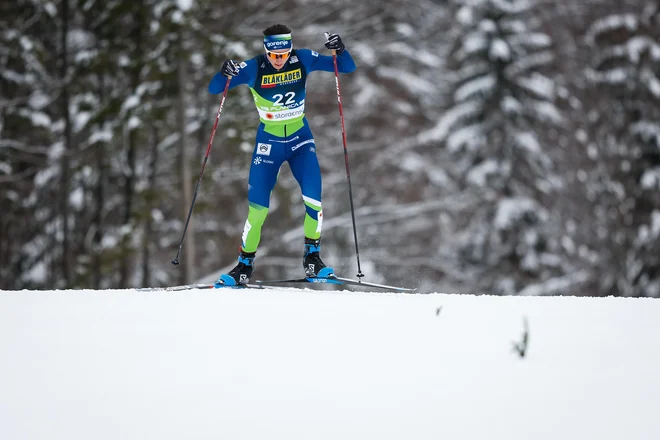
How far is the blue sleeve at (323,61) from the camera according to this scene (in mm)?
7746

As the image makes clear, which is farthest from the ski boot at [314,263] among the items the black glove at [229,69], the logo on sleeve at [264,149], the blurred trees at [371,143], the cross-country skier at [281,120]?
the blurred trees at [371,143]

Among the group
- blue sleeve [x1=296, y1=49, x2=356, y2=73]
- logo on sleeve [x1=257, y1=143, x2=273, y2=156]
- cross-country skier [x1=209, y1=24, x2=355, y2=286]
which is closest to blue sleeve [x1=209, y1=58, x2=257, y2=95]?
cross-country skier [x1=209, y1=24, x2=355, y2=286]

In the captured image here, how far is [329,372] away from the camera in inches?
182

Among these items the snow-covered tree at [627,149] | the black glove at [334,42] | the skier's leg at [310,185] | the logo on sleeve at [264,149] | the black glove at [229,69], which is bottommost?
the snow-covered tree at [627,149]

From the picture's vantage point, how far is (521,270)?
23.6 metres

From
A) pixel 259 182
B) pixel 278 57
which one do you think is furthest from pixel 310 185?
pixel 278 57

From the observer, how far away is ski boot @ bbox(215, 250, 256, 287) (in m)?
8.04

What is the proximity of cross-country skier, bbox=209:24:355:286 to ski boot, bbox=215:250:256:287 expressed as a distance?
0.01 meters

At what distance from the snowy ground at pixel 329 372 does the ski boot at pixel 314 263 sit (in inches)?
54.9

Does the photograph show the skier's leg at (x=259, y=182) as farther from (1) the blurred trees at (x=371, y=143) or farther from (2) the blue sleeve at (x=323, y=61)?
(1) the blurred trees at (x=371, y=143)

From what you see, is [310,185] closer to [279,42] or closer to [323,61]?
[323,61]

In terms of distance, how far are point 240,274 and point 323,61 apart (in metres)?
2.35

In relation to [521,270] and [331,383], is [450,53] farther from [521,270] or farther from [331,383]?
[331,383]

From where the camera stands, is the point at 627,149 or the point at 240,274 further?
the point at 627,149
